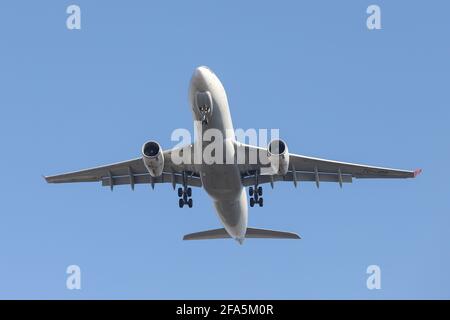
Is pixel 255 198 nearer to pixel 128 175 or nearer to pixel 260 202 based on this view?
pixel 260 202

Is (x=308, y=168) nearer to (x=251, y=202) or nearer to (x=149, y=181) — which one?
(x=251, y=202)

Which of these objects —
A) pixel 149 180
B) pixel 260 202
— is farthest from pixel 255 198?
pixel 149 180

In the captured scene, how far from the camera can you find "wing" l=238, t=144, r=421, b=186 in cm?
3788

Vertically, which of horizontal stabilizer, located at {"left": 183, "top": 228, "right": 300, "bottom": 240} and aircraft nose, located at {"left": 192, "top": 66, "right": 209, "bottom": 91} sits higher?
aircraft nose, located at {"left": 192, "top": 66, "right": 209, "bottom": 91}

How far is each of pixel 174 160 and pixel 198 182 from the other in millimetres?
3465

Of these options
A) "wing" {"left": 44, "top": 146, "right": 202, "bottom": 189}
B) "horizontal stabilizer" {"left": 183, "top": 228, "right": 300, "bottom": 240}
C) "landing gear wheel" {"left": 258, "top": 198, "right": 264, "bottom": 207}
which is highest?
"wing" {"left": 44, "top": 146, "right": 202, "bottom": 189}

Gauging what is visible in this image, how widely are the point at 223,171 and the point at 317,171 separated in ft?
21.6

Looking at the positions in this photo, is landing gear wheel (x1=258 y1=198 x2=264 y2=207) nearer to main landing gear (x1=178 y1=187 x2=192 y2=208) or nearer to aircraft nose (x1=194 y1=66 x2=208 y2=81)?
main landing gear (x1=178 y1=187 x2=192 y2=208)

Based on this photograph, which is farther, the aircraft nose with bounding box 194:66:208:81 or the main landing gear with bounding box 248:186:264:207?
the main landing gear with bounding box 248:186:264:207

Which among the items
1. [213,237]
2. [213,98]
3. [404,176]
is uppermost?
[213,98]

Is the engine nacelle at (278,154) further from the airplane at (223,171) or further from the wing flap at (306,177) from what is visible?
the wing flap at (306,177)

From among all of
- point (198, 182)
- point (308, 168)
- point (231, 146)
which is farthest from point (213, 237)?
point (231, 146)

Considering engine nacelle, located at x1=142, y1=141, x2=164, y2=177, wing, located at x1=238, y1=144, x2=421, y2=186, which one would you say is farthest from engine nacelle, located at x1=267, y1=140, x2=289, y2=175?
engine nacelle, located at x1=142, y1=141, x2=164, y2=177

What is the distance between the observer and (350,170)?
129 ft
